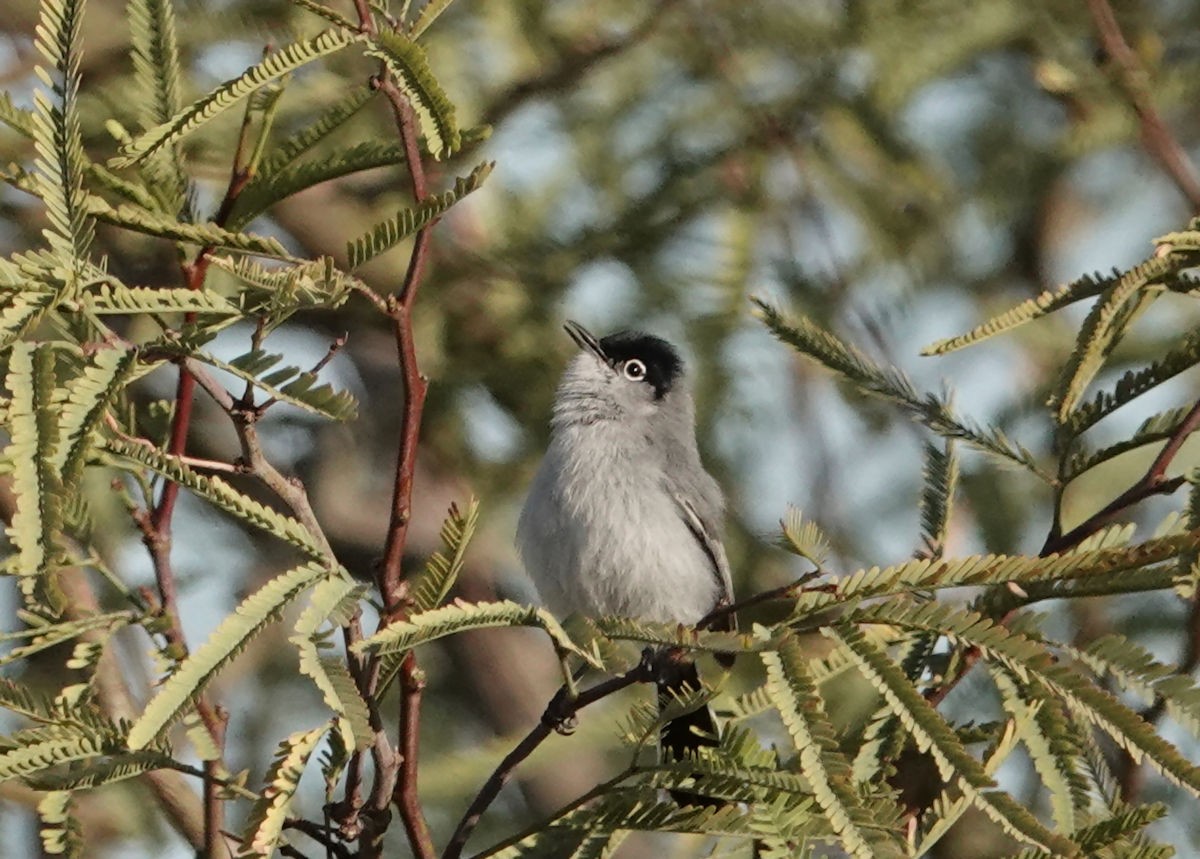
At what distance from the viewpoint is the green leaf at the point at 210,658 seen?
1372 mm

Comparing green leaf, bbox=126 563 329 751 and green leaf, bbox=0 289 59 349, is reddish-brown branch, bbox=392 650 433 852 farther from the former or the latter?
green leaf, bbox=0 289 59 349

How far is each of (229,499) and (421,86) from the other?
45 centimetres

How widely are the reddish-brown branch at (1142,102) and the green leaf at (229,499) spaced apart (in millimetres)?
2209

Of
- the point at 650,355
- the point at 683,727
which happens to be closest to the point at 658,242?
the point at 650,355

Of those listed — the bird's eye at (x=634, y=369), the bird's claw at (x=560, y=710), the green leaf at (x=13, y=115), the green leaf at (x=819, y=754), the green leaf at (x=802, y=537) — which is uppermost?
the green leaf at (x=13, y=115)

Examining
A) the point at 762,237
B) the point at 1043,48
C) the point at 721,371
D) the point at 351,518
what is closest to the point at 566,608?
the point at 721,371

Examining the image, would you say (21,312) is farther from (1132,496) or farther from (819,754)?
(1132,496)

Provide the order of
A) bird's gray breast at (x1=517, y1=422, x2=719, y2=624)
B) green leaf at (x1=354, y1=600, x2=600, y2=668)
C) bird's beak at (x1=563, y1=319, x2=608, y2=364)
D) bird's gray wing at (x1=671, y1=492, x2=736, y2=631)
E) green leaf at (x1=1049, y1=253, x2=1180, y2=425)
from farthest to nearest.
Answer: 1. bird's beak at (x1=563, y1=319, x2=608, y2=364)
2. bird's gray wing at (x1=671, y1=492, x2=736, y2=631)
3. bird's gray breast at (x1=517, y1=422, x2=719, y2=624)
4. green leaf at (x1=1049, y1=253, x2=1180, y2=425)
5. green leaf at (x1=354, y1=600, x2=600, y2=668)

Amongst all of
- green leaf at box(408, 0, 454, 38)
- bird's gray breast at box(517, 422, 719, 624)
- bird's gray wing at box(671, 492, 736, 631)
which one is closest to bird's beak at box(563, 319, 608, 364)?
bird's gray breast at box(517, 422, 719, 624)

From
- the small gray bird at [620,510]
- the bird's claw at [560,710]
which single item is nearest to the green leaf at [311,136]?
the bird's claw at [560,710]

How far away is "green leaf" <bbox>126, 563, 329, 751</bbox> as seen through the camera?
1.37 m

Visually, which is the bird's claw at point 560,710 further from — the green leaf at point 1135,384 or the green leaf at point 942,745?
the green leaf at point 1135,384

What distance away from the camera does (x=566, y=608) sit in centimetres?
340

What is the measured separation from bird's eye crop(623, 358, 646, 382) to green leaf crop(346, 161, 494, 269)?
2.29 m
